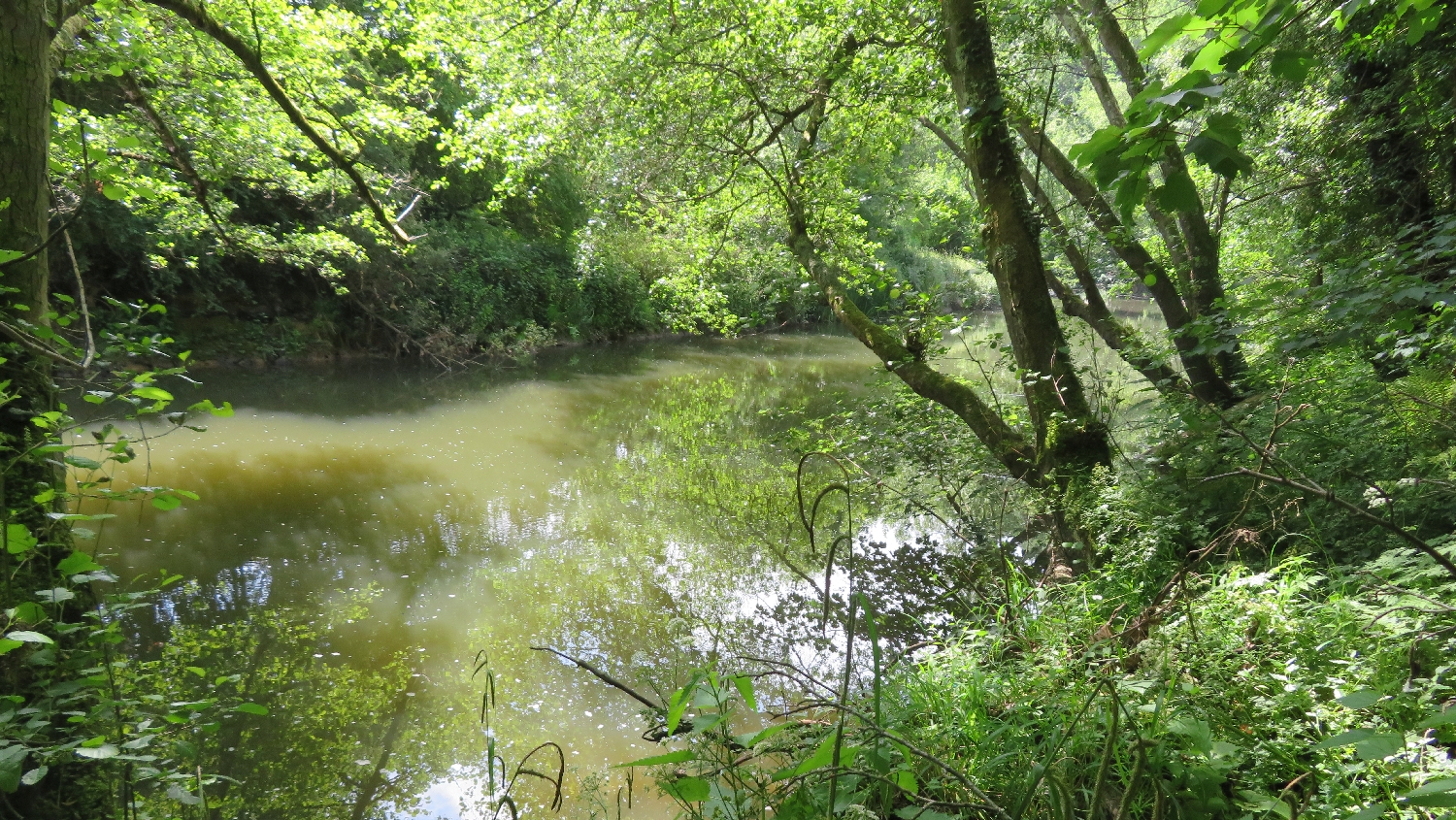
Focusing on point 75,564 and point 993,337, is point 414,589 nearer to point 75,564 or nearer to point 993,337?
point 75,564

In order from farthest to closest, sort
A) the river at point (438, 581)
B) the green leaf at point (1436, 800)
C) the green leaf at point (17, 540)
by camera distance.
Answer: the river at point (438, 581) → the green leaf at point (17, 540) → the green leaf at point (1436, 800)

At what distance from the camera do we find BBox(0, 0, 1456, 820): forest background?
1547 mm

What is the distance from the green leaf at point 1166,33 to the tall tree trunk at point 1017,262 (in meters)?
2.84

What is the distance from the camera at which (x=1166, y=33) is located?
3.85ft

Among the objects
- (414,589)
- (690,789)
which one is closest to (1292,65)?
(690,789)

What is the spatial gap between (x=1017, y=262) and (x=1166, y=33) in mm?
2932

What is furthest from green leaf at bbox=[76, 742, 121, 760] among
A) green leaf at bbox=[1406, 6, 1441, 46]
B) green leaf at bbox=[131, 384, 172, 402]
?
green leaf at bbox=[1406, 6, 1441, 46]

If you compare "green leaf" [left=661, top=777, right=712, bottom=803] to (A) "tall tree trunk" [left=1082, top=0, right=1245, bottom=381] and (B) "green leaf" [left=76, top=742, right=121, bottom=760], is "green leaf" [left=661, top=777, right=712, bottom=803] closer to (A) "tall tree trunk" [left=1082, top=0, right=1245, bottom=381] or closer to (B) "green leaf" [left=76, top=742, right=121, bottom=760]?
(B) "green leaf" [left=76, top=742, right=121, bottom=760]

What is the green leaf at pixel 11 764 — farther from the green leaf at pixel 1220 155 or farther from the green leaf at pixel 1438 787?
the green leaf at pixel 1220 155

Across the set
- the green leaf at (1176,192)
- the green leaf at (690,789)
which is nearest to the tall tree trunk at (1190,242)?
the green leaf at (1176,192)

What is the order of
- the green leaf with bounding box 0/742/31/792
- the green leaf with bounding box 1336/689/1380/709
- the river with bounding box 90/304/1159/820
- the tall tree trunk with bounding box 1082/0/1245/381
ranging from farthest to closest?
the tall tree trunk with bounding box 1082/0/1245/381 < the river with bounding box 90/304/1159/820 < the green leaf with bounding box 0/742/31/792 < the green leaf with bounding box 1336/689/1380/709

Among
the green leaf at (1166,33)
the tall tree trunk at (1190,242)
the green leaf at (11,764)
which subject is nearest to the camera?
the green leaf at (1166,33)

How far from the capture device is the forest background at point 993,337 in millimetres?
1547

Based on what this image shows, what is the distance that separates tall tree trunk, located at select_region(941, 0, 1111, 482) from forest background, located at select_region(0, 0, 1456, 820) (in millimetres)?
23
